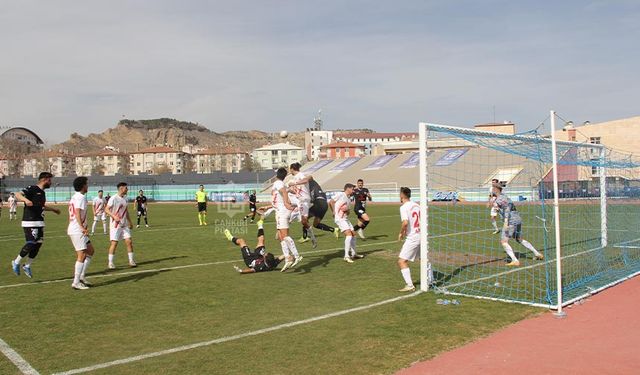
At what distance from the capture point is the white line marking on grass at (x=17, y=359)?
5.56 meters

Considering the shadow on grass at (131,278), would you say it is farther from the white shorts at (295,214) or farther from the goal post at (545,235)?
the goal post at (545,235)

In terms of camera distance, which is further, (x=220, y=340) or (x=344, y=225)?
(x=344, y=225)

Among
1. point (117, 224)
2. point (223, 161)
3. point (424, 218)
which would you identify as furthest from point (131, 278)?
point (223, 161)

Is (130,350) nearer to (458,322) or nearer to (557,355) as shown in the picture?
(458,322)

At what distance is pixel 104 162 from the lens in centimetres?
16388

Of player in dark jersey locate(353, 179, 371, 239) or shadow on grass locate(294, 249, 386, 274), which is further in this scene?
player in dark jersey locate(353, 179, 371, 239)

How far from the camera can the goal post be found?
31.0 feet

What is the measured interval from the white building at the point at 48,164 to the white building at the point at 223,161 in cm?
4329

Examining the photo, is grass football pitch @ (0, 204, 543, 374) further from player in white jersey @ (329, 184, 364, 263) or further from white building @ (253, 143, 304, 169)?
white building @ (253, 143, 304, 169)

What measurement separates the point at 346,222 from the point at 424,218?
4.17 meters

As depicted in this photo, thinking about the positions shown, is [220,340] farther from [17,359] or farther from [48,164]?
[48,164]

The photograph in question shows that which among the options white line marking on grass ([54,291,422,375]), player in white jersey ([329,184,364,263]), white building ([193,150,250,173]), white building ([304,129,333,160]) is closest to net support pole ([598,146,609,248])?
player in white jersey ([329,184,364,263])

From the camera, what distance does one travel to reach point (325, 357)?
589 cm

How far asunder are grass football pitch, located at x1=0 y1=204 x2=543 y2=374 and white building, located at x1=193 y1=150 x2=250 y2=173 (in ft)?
481
